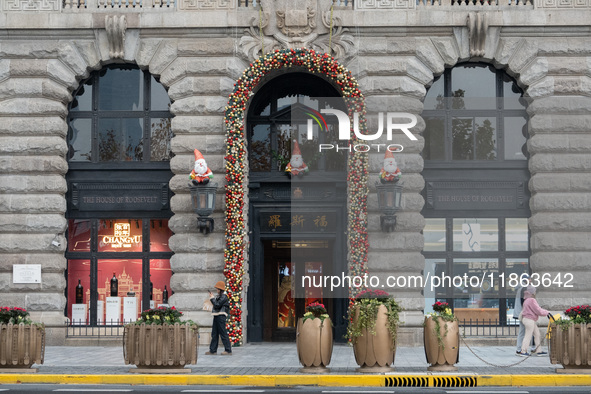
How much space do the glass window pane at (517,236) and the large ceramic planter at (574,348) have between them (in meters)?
6.95

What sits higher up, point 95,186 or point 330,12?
point 330,12

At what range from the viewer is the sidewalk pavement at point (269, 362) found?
61.1 ft

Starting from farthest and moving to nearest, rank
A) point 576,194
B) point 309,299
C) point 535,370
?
point 309,299, point 576,194, point 535,370

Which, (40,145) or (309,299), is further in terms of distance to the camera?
(309,299)

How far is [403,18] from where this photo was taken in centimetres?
2486

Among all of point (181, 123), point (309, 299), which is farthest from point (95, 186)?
point (309, 299)

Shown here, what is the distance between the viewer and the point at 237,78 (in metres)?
25.0

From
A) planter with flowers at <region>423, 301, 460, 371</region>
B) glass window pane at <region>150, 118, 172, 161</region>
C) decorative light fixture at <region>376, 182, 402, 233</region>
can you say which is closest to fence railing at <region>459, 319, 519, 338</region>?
decorative light fixture at <region>376, 182, 402, 233</region>

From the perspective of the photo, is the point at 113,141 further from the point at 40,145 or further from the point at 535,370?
the point at 535,370

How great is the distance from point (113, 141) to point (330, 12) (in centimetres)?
695

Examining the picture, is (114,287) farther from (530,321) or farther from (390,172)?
(530,321)

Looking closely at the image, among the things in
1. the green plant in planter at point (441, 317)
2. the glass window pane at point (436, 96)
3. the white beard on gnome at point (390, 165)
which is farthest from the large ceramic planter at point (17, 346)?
the glass window pane at point (436, 96)

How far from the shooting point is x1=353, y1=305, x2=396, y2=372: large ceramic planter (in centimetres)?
1841

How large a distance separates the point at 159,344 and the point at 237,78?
917 cm
